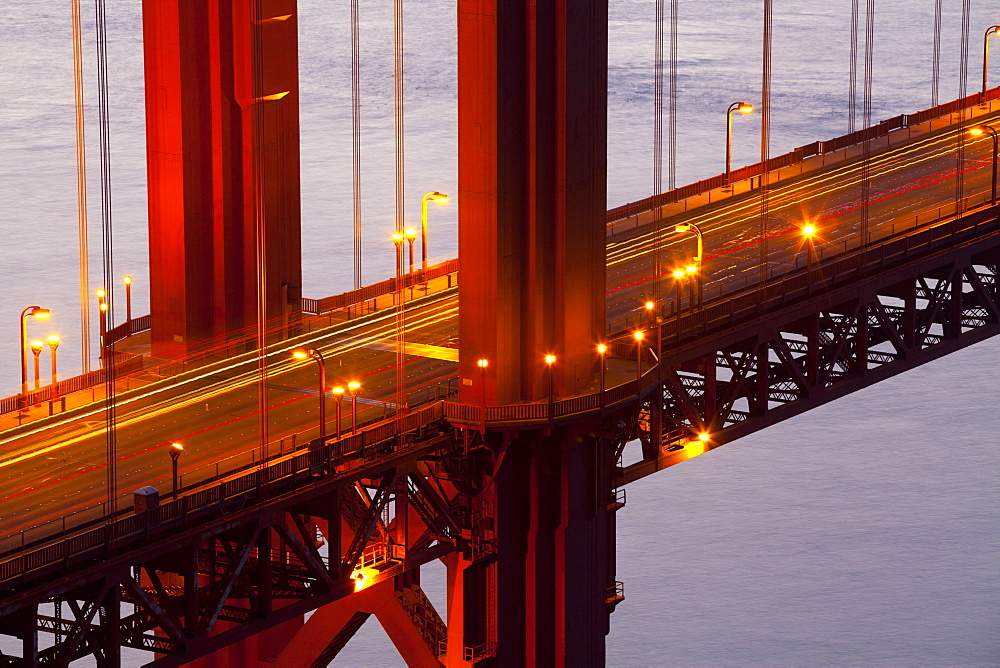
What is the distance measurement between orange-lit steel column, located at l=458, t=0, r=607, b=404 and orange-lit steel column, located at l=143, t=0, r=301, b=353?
38.5ft

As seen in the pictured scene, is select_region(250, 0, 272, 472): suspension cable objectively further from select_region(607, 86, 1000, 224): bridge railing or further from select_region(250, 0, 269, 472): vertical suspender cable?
select_region(607, 86, 1000, 224): bridge railing

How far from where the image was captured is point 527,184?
82.7 meters

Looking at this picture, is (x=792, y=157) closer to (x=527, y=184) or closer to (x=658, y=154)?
(x=658, y=154)

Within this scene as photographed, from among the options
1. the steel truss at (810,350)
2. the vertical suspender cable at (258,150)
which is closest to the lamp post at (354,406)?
the vertical suspender cable at (258,150)

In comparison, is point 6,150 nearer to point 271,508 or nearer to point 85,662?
point 85,662

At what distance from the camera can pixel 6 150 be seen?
17075 centimetres

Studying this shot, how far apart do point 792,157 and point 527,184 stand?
37130mm

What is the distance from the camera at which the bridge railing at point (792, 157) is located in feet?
359

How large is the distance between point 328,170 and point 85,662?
66210 mm

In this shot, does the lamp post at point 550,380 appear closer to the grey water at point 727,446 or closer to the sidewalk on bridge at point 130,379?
the sidewalk on bridge at point 130,379

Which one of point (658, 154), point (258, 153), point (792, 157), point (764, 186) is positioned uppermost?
point (258, 153)

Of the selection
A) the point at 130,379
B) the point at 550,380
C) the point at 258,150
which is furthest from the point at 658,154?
the point at 130,379

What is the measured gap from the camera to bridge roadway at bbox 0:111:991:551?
3081 inches

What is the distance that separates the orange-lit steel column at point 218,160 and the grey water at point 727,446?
1865cm
